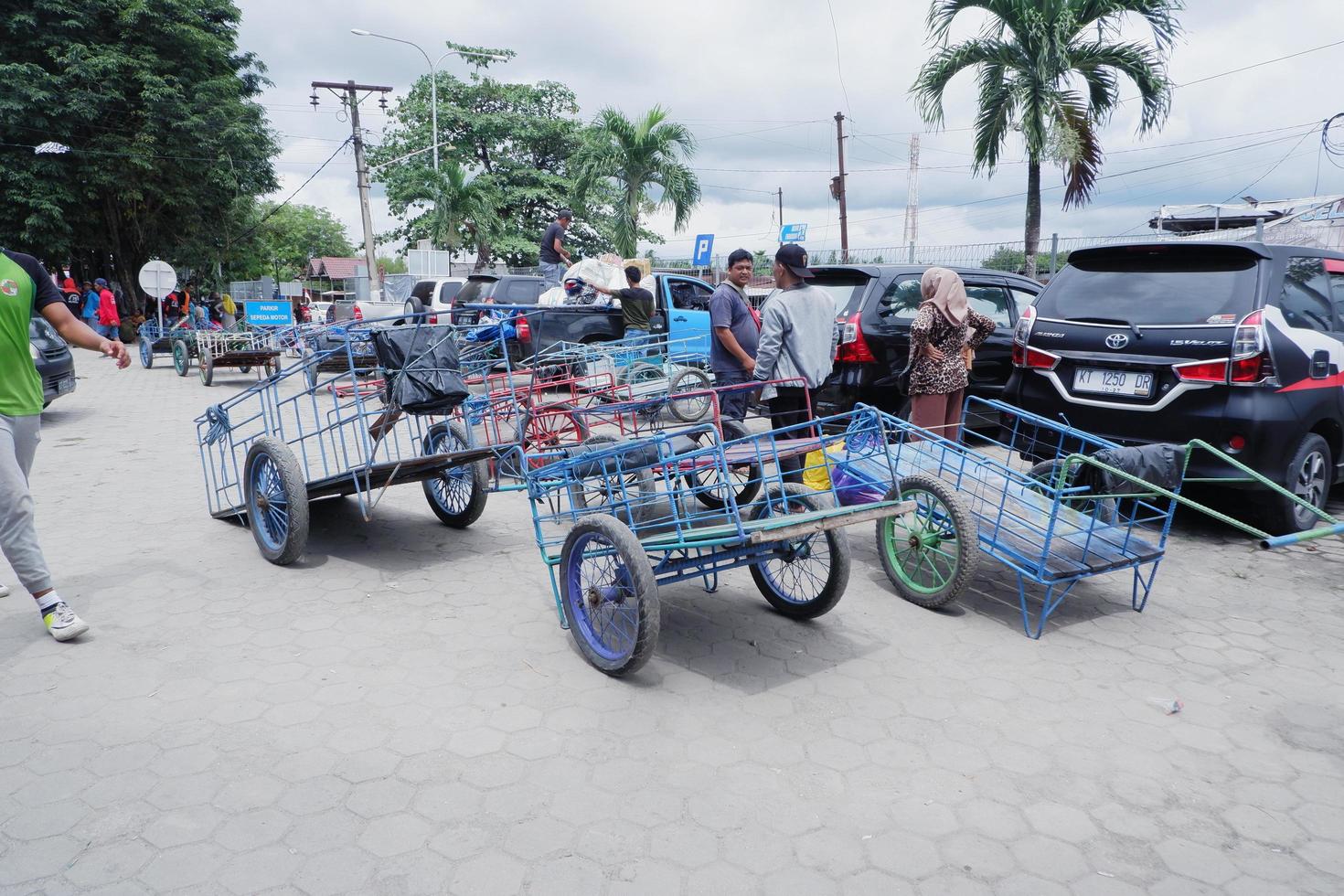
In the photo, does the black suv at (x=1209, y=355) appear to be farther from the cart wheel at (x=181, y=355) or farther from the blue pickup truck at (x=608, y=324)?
the cart wheel at (x=181, y=355)

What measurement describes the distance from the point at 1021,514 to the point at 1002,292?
4.18 metres

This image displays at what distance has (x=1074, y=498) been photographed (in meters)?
4.70

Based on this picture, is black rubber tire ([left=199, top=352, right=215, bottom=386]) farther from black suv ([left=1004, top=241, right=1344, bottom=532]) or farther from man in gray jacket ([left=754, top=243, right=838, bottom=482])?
black suv ([left=1004, top=241, right=1344, bottom=532])

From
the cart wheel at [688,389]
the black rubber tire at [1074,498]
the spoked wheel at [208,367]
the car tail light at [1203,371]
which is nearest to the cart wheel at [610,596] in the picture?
the black rubber tire at [1074,498]

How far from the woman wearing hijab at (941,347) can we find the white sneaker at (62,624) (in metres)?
4.81

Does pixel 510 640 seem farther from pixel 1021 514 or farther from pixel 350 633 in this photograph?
pixel 1021 514

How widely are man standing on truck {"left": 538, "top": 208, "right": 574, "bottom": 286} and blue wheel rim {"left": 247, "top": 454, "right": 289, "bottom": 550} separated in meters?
7.08

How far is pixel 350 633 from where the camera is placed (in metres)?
4.20

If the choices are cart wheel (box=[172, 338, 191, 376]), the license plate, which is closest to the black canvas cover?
the license plate

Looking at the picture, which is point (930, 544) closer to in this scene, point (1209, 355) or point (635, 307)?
point (1209, 355)

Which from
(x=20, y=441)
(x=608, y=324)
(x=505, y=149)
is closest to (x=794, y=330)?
(x=20, y=441)

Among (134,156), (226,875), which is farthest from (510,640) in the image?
(134,156)

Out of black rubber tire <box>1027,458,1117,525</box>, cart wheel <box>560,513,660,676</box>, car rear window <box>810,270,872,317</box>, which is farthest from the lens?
car rear window <box>810,270,872,317</box>

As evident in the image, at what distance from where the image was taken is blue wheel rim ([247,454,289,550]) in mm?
5129
